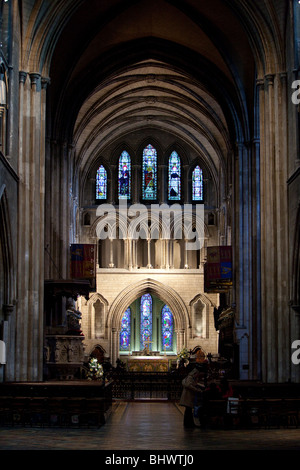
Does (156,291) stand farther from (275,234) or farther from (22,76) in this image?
(22,76)

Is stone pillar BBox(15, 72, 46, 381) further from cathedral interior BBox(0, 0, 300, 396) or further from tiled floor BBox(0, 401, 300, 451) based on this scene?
tiled floor BBox(0, 401, 300, 451)

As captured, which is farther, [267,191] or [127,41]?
[127,41]

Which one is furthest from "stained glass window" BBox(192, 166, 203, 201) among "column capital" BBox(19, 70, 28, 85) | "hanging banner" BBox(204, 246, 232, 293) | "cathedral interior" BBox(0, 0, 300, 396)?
"column capital" BBox(19, 70, 28, 85)

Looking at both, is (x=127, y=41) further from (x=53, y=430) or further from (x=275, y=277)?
(x=53, y=430)

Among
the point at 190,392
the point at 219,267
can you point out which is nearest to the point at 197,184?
the point at 219,267

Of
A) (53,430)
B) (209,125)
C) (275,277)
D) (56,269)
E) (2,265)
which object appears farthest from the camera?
(209,125)

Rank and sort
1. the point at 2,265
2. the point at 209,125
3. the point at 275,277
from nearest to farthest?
1. the point at 2,265
2. the point at 275,277
3. the point at 209,125

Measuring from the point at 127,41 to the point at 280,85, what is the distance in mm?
12563

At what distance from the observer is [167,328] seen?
4603cm

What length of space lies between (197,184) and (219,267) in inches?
518

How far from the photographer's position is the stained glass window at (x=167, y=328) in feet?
150

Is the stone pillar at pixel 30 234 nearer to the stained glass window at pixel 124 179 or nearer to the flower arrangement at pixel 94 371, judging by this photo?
the flower arrangement at pixel 94 371

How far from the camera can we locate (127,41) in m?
33.6

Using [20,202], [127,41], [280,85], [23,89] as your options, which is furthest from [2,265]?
[127,41]
